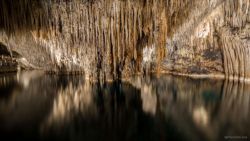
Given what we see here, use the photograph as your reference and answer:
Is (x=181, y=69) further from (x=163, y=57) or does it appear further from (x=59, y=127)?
(x=59, y=127)

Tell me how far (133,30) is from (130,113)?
460cm

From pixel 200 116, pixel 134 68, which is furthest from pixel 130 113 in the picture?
pixel 134 68

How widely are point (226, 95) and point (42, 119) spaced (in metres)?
6.18

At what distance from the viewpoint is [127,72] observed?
10.3 m

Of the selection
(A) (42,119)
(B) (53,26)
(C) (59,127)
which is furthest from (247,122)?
(B) (53,26)

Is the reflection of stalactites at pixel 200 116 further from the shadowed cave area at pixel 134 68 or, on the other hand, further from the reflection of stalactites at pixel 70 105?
the reflection of stalactites at pixel 70 105

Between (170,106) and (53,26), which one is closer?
(170,106)

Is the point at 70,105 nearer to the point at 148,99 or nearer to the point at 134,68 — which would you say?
the point at 148,99

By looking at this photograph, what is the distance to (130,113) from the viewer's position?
5.94 metres

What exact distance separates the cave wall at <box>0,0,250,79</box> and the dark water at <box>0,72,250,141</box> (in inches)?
54.7

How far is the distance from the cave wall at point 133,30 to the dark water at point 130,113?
4.56ft

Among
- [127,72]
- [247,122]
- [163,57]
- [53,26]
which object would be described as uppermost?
[53,26]

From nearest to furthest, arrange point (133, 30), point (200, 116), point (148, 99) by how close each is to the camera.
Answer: point (200, 116) < point (148, 99) < point (133, 30)

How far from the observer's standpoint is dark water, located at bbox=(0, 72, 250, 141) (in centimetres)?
447
